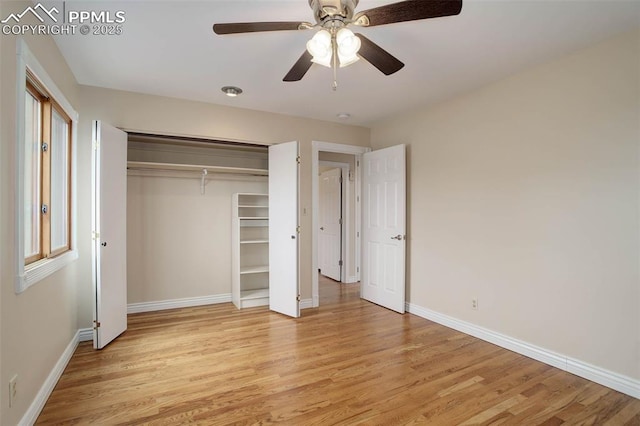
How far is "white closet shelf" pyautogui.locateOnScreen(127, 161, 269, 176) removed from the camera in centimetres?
363

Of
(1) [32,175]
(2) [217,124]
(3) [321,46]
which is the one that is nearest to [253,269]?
(2) [217,124]

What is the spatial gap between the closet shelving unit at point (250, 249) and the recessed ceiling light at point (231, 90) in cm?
129

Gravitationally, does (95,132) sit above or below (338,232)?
above

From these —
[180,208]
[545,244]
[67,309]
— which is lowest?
[67,309]

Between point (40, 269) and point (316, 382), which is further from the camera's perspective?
point (316, 382)

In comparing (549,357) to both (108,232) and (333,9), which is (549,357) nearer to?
(333,9)

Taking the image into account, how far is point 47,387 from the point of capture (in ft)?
6.91

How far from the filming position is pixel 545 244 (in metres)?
2.66

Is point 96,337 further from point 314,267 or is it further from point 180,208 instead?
point 314,267


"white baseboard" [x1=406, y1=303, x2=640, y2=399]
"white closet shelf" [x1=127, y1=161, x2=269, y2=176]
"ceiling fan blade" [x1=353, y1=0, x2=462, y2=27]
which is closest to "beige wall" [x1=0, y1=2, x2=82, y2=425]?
"white closet shelf" [x1=127, y1=161, x2=269, y2=176]

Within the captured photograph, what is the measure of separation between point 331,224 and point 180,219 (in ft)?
9.27

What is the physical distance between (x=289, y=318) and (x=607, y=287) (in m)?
2.96

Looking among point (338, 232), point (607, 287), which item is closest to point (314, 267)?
point (338, 232)

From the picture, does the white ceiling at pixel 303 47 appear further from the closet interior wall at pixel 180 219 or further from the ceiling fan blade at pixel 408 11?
the closet interior wall at pixel 180 219
